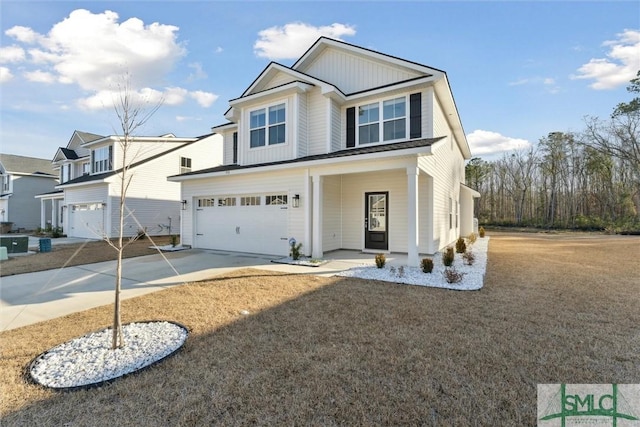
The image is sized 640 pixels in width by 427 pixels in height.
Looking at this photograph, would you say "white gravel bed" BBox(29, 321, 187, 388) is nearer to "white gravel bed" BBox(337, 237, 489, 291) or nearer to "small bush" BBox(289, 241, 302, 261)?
"white gravel bed" BBox(337, 237, 489, 291)

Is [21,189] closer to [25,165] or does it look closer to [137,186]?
[25,165]

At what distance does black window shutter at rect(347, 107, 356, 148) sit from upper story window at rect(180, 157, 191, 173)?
1321cm

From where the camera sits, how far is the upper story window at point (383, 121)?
10023 mm

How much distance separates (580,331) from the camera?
3.93 metres

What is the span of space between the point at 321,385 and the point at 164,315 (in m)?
3.08

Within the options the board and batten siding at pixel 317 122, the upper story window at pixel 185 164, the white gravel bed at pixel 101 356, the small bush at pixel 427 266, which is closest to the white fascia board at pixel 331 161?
the board and batten siding at pixel 317 122

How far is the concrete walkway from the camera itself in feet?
16.4

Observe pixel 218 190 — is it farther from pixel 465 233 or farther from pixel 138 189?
pixel 465 233

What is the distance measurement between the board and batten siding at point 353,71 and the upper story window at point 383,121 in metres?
0.87

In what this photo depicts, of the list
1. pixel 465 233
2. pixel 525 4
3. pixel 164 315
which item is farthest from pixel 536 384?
pixel 465 233

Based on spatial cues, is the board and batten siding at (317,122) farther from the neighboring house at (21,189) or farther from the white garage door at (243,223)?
the neighboring house at (21,189)

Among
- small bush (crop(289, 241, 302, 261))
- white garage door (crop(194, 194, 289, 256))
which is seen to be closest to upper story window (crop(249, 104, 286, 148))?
white garage door (crop(194, 194, 289, 256))

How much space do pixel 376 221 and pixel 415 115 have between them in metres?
3.88

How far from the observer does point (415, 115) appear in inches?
385
